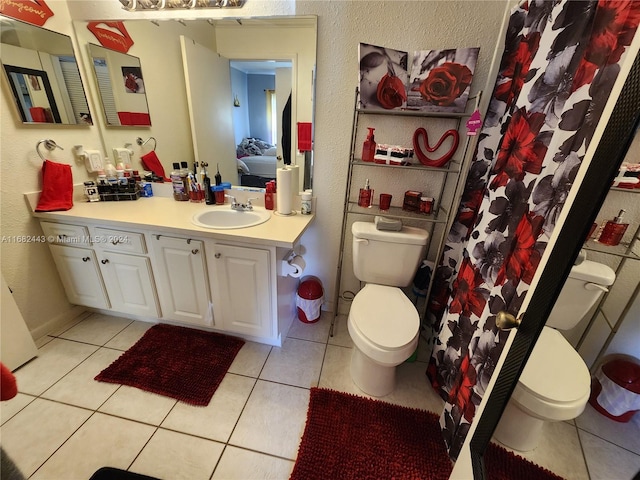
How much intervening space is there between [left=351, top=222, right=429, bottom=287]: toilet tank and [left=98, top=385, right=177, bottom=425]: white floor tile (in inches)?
51.1

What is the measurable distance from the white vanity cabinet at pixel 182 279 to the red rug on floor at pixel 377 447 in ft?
2.94

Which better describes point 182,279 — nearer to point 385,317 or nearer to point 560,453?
point 385,317

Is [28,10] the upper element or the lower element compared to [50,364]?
upper

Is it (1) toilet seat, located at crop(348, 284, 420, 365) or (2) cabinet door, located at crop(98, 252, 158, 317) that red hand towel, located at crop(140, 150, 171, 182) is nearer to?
(2) cabinet door, located at crop(98, 252, 158, 317)

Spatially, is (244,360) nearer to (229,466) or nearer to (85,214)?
(229,466)

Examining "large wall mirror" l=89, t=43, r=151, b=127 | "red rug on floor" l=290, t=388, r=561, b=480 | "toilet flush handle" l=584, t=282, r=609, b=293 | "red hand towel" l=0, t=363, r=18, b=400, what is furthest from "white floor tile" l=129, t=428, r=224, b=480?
"large wall mirror" l=89, t=43, r=151, b=127

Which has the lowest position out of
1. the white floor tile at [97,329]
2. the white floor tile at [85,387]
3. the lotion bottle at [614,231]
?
the white floor tile at [85,387]

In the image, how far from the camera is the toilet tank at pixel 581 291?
780mm

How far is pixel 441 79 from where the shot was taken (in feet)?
4.44

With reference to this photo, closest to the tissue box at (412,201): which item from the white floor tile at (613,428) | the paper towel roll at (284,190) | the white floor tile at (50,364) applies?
the paper towel roll at (284,190)

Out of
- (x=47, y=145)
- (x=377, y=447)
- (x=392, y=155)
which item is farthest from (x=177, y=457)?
→ (x=47, y=145)

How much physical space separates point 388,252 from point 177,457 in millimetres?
1441

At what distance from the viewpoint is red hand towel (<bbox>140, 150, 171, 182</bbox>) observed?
1.99 metres

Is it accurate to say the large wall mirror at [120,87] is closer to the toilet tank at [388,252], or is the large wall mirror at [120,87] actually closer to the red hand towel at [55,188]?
the red hand towel at [55,188]
